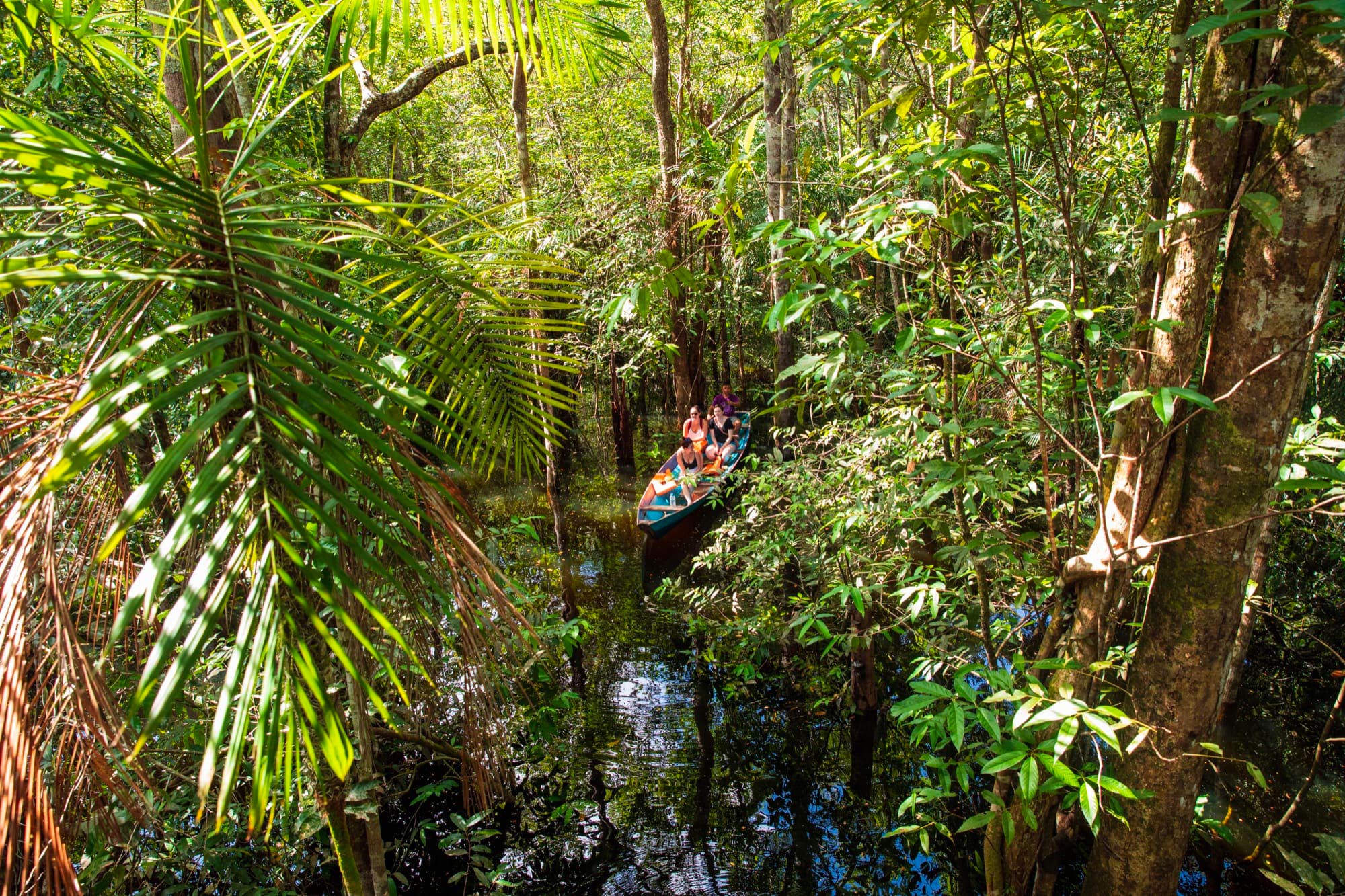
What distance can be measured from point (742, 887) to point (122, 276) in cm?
423

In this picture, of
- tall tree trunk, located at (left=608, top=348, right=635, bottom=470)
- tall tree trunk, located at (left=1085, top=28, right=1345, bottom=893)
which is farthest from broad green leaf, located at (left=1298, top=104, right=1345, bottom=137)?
tall tree trunk, located at (left=608, top=348, right=635, bottom=470)

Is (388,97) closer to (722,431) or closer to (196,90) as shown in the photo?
(196,90)

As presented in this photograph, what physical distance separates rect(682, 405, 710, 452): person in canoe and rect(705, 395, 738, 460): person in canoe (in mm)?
271

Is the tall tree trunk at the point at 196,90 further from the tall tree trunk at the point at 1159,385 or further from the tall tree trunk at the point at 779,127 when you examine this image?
the tall tree trunk at the point at 779,127

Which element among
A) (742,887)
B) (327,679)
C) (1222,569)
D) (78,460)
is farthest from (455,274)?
(742,887)

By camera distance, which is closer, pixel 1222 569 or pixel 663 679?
pixel 1222 569

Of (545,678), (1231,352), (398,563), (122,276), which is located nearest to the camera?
(122,276)

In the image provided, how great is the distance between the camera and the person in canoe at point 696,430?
9875 mm

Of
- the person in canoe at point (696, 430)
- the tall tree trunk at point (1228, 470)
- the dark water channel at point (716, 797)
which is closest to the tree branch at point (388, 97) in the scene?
the dark water channel at point (716, 797)

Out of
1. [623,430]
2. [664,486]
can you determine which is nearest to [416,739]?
[664,486]

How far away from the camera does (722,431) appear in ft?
35.7

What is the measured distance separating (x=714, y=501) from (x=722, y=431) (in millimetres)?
5282

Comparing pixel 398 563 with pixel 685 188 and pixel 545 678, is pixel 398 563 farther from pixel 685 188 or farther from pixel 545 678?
pixel 685 188

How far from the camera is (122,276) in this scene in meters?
0.88
